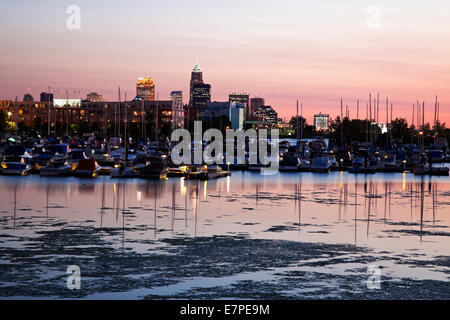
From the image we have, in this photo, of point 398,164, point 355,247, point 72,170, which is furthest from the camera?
point 398,164

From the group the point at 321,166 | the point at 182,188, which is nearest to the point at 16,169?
the point at 182,188

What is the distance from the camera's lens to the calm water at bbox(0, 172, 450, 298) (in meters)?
35.4

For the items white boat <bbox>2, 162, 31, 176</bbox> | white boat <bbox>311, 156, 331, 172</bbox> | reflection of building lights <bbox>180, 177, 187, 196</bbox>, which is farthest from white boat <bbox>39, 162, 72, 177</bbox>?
white boat <bbox>311, 156, 331, 172</bbox>

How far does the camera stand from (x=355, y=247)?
34125 mm

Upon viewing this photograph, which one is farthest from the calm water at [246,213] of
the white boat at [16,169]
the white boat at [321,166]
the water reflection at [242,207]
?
the white boat at [321,166]

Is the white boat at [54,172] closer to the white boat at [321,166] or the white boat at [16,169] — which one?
the white boat at [16,169]

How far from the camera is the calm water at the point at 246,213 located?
35.4 m

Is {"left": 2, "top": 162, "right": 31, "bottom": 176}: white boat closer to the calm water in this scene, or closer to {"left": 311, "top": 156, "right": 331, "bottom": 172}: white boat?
the calm water

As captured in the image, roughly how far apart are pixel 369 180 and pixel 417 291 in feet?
215

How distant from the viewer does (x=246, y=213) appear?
48656 mm

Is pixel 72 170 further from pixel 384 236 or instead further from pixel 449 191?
pixel 384 236

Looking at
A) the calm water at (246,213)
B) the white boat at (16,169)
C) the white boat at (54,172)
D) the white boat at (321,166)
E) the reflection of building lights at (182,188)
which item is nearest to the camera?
the calm water at (246,213)

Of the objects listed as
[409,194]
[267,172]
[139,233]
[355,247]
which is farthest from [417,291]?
[267,172]

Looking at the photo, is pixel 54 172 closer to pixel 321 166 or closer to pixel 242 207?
pixel 321 166
